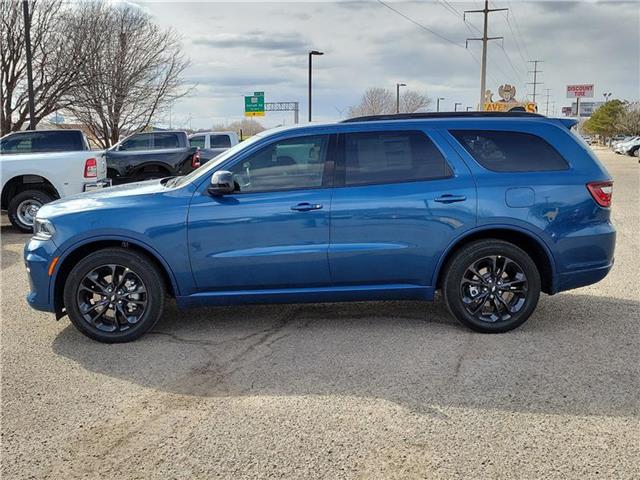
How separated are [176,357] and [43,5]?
920 inches

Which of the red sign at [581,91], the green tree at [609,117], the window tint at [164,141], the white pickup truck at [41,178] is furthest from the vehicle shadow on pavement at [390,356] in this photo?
the red sign at [581,91]

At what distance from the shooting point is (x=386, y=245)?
4832mm

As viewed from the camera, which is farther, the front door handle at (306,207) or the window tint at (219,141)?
the window tint at (219,141)

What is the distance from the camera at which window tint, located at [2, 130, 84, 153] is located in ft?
39.9

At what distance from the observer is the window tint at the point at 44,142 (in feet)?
39.9

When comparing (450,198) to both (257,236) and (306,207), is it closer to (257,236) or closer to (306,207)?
(306,207)

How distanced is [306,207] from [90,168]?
23.2 feet

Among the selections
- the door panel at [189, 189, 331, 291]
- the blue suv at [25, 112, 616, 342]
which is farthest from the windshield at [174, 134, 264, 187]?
the door panel at [189, 189, 331, 291]

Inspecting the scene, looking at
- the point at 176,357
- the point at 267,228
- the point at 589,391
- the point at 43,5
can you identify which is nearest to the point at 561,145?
the point at 589,391

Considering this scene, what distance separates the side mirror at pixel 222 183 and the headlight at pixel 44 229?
134 centimetres

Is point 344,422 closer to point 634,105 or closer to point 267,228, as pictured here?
point 267,228

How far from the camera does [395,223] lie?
4.82 metres

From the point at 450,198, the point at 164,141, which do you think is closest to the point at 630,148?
the point at 164,141

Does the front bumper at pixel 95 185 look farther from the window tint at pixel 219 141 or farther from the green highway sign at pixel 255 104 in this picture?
the green highway sign at pixel 255 104
